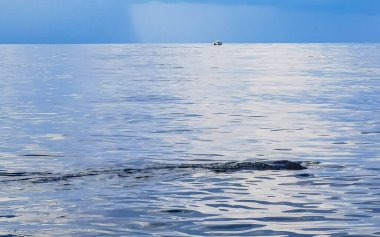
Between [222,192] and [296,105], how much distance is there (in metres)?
32.3

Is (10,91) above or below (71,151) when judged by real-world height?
above

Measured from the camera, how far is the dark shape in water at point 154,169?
75.3ft

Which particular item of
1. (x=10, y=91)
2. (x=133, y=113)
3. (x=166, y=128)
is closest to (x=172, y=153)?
(x=166, y=128)

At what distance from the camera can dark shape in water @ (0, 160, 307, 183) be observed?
22953 mm

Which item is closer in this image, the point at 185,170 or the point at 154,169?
the point at 185,170

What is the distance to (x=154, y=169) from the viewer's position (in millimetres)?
24516

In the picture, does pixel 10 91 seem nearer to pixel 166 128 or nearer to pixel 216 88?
pixel 216 88

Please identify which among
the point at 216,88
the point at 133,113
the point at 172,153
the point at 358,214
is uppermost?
the point at 216,88

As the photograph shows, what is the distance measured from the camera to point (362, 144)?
3120 cm

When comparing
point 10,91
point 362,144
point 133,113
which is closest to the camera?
point 362,144

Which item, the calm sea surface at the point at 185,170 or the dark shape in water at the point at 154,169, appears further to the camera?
the dark shape in water at the point at 154,169

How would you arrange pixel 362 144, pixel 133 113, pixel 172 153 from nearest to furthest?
pixel 172 153 → pixel 362 144 → pixel 133 113

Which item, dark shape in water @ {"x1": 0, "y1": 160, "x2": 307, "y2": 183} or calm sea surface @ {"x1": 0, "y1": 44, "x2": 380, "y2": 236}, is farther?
dark shape in water @ {"x1": 0, "y1": 160, "x2": 307, "y2": 183}

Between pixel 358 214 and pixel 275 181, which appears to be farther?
pixel 275 181
